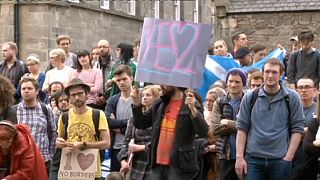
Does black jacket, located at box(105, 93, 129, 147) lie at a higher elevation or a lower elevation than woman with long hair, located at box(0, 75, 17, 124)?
lower

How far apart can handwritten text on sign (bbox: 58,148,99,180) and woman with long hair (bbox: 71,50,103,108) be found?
10.5ft

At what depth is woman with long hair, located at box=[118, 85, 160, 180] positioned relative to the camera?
10.3 metres

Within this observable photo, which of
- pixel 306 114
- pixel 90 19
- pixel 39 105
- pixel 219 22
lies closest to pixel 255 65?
pixel 306 114

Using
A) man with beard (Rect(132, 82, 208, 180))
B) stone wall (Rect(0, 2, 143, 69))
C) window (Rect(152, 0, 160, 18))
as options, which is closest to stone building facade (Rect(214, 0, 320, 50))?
stone wall (Rect(0, 2, 143, 69))

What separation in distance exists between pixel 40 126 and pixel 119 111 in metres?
1.40

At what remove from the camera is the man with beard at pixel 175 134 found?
932 cm

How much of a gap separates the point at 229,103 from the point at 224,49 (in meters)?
4.10

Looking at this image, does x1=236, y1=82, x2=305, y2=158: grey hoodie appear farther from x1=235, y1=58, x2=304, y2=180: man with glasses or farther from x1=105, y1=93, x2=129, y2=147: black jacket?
x1=105, y1=93, x2=129, y2=147: black jacket

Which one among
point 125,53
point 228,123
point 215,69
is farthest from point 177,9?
point 228,123

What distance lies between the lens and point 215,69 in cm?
1386

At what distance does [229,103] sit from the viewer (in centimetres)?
1052

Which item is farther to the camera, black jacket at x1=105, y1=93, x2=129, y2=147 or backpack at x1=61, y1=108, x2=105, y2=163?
black jacket at x1=105, y1=93, x2=129, y2=147

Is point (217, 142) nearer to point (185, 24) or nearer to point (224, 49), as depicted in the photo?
point (185, 24)

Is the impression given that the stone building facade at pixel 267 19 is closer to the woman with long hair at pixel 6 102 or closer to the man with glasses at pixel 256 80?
the man with glasses at pixel 256 80
